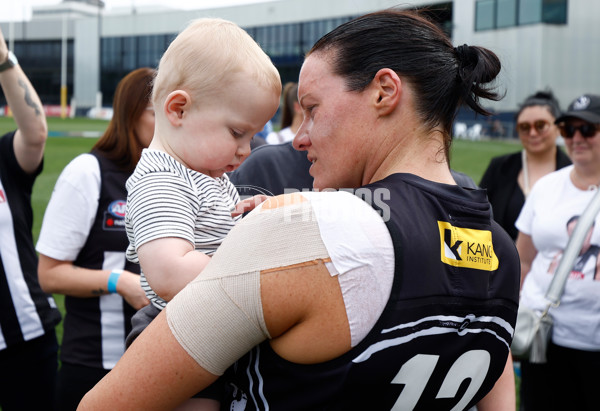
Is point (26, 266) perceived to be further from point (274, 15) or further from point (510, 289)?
point (274, 15)

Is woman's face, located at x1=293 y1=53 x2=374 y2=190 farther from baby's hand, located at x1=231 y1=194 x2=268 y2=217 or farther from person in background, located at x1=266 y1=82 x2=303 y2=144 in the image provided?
person in background, located at x1=266 y1=82 x2=303 y2=144

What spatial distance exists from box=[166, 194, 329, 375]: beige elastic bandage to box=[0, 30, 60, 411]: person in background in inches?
93.0

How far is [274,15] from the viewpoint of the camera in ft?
190

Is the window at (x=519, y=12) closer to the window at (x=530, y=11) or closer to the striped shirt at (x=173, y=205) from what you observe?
the window at (x=530, y=11)

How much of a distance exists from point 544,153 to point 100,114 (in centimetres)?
5570

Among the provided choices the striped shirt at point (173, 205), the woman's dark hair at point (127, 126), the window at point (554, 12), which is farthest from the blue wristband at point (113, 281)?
the window at point (554, 12)

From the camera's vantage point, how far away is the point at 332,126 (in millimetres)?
1645

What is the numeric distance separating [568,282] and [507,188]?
1.70 meters

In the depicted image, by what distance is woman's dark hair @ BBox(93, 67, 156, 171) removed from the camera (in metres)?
3.39

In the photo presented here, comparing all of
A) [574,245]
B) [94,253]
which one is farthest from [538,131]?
[94,253]

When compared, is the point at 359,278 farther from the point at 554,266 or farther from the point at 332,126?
the point at 554,266

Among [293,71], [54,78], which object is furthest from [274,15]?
[54,78]

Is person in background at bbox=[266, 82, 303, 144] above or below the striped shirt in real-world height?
above

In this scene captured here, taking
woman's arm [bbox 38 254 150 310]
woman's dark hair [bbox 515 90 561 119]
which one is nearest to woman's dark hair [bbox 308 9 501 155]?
woman's arm [bbox 38 254 150 310]
